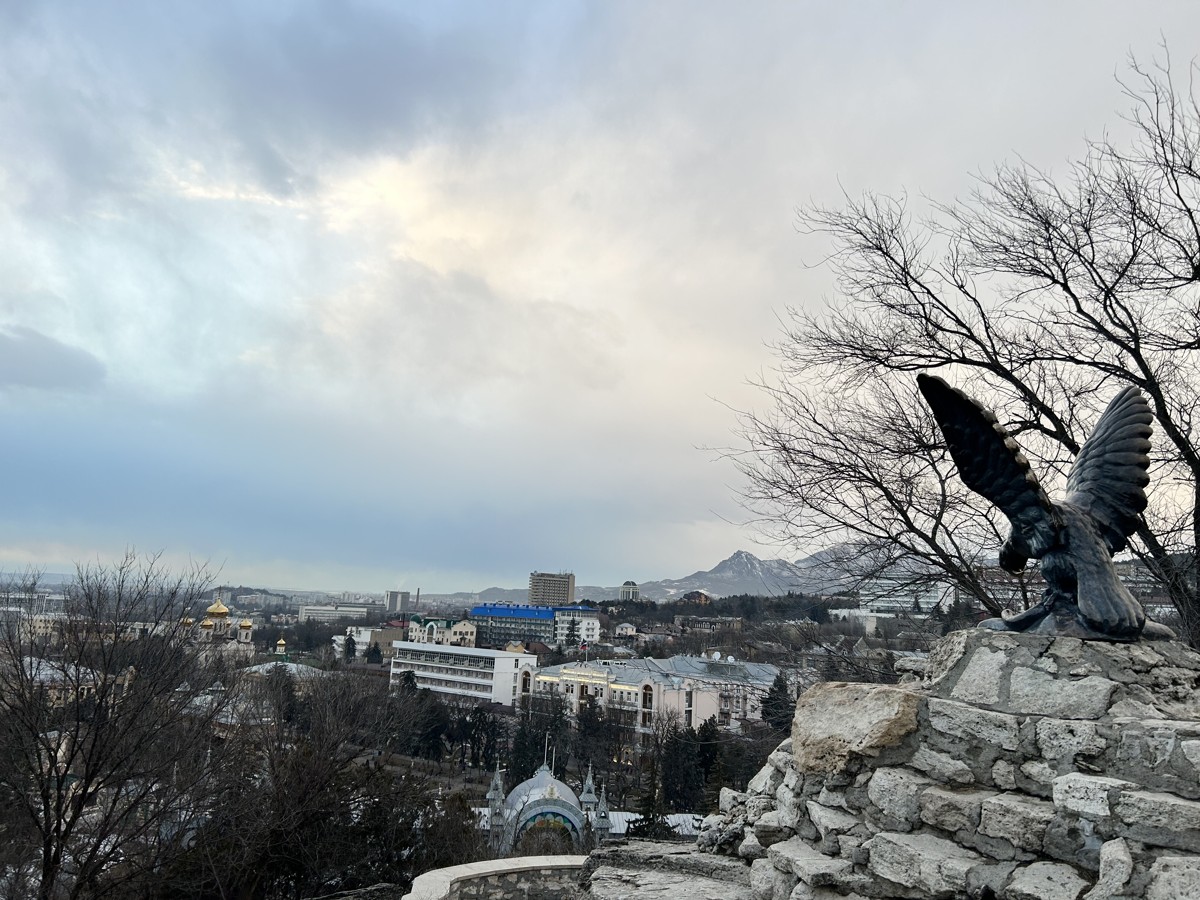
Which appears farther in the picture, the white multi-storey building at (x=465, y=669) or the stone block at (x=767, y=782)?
the white multi-storey building at (x=465, y=669)

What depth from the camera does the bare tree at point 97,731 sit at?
338 inches

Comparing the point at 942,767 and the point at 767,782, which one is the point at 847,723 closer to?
the point at 942,767

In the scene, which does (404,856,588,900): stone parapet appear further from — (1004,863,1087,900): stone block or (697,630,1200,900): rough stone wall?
(1004,863,1087,900): stone block

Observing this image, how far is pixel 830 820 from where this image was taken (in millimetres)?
3598

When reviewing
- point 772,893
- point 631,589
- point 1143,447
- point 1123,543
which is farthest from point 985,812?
point 631,589

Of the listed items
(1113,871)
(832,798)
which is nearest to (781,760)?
(832,798)

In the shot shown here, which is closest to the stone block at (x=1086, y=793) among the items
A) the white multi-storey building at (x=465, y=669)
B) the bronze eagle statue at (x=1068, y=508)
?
the bronze eagle statue at (x=1068, y=508)

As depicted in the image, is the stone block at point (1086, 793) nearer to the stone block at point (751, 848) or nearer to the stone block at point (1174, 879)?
the stone block at point (1174, 879)

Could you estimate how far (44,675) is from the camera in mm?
10906

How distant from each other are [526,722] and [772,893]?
3710cm

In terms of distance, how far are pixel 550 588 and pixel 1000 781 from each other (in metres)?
152

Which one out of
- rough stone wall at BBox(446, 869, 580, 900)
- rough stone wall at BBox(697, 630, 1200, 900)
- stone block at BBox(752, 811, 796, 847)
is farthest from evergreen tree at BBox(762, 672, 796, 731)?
rough stone wall at BBox(697, 630, 1200, 900)

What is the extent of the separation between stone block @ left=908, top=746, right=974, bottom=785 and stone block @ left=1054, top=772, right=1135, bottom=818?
18.1 inches

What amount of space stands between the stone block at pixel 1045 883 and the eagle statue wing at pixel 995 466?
61.8 inches
